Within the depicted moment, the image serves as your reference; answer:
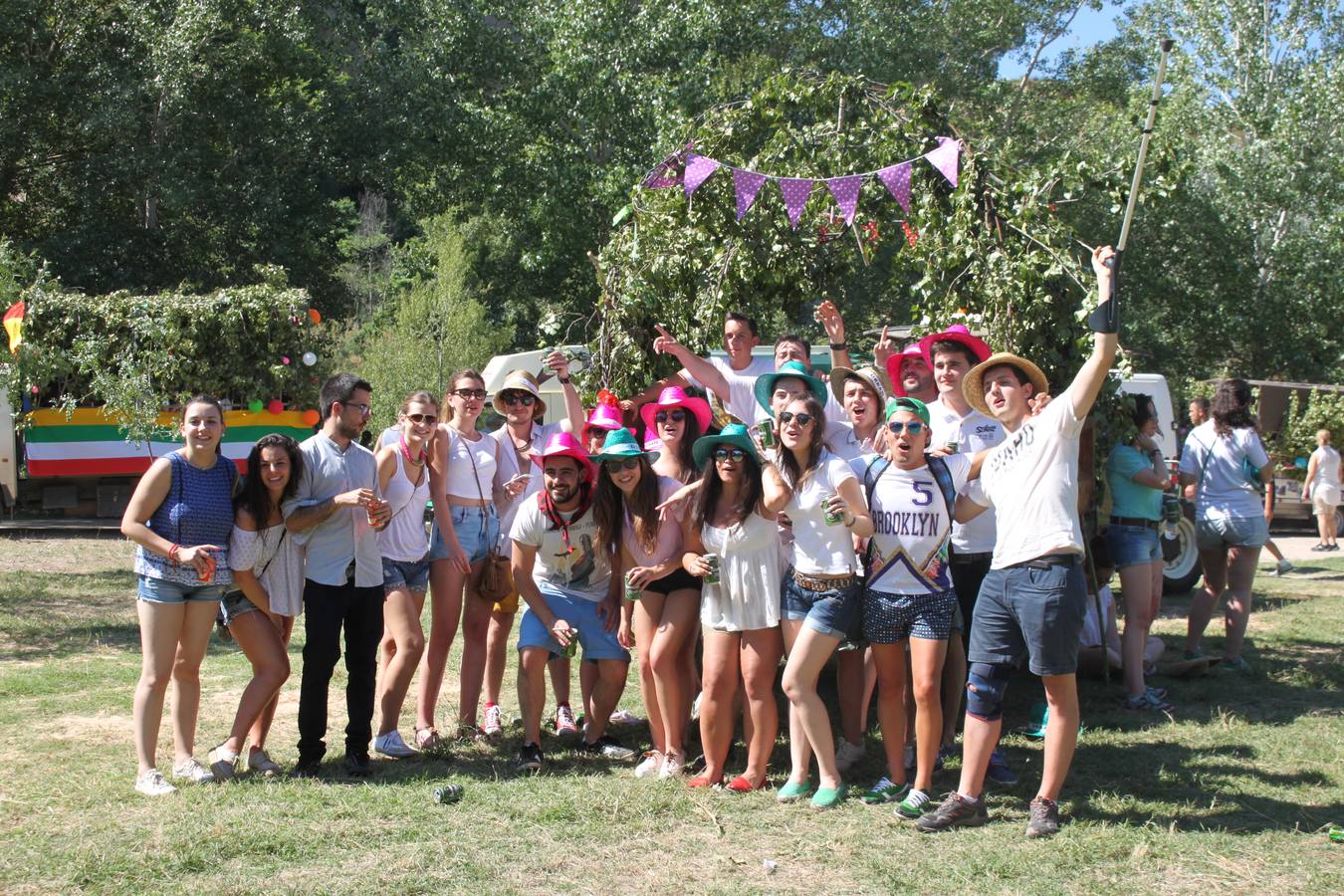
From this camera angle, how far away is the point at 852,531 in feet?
16.1

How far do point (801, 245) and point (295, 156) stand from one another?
18931mm

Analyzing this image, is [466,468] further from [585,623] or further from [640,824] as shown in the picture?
[640,824]

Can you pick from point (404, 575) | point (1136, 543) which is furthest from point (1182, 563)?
point (404, 575)

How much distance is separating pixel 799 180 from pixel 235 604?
169 inches

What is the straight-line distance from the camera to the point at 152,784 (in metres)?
5.04

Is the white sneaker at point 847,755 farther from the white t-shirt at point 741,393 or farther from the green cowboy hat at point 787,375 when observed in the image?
the white t-shirt at point 741,393

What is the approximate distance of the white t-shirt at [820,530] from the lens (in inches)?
194

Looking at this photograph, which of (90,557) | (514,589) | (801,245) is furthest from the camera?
(90,557)

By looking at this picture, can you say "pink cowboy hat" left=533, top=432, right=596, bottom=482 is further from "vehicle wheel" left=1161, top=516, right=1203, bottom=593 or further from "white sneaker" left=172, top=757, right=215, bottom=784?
"vehicle wheel" left=1161, top=516, right=1203, bottom=593

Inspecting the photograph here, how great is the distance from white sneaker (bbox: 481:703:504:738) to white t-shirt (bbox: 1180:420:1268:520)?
4464mm

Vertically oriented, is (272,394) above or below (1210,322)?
below

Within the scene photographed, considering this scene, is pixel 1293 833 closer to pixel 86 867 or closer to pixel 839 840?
pixel 839 840

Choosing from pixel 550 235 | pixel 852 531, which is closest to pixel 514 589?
pixel 852 531

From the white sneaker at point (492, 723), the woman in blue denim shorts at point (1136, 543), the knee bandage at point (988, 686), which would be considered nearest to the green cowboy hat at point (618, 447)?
the white sneaker at point (492, 723)
